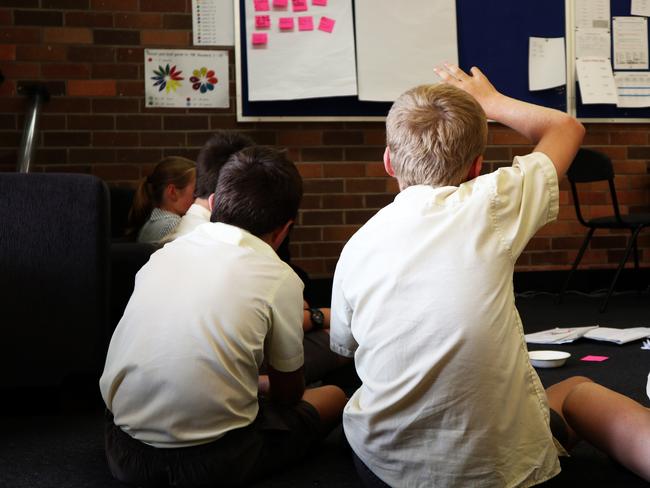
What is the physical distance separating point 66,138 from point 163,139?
488mm

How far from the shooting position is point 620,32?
4.47m

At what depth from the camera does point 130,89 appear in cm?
400

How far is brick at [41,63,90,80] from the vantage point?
3.92 m

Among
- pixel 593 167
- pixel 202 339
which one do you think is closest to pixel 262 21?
pixel 593 167

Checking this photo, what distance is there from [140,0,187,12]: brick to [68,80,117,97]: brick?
1.38 feet

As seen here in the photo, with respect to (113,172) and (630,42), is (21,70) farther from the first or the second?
(630,42)

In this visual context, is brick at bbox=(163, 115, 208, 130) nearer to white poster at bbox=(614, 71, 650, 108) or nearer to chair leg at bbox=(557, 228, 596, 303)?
chair leg at bbox=(557, 228, 596, 303)

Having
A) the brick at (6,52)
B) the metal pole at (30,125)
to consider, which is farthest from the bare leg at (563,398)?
the brick at (6,52)

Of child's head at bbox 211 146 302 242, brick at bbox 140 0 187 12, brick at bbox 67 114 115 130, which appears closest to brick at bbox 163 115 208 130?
brick at bbox 67 114 115 130

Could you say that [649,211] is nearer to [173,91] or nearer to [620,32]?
[620,32]

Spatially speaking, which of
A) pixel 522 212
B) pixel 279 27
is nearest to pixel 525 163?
pixel 522 212

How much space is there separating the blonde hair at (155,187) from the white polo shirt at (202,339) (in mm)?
1486

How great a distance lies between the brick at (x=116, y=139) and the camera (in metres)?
4.00

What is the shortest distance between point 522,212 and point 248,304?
0.52 m
